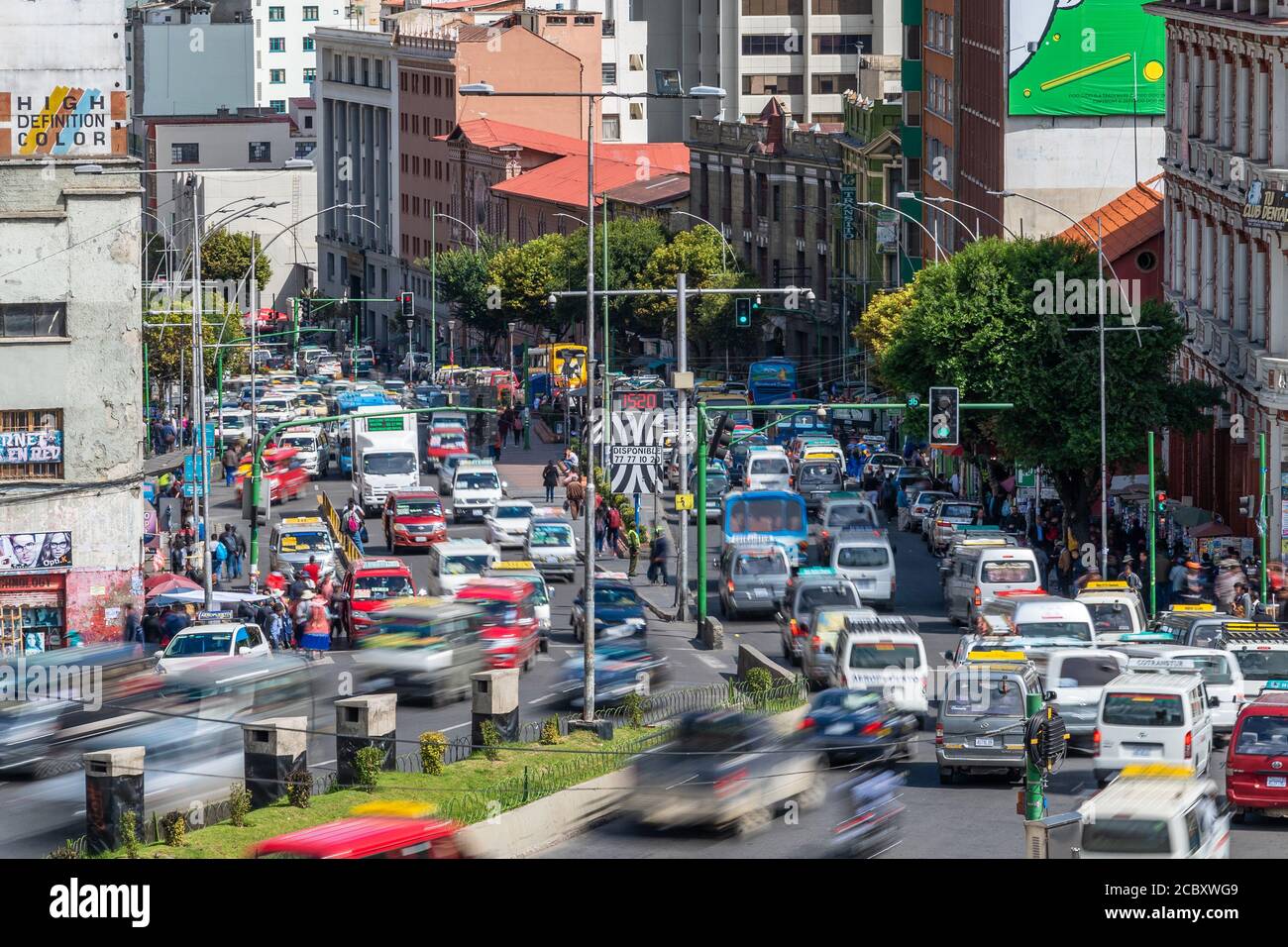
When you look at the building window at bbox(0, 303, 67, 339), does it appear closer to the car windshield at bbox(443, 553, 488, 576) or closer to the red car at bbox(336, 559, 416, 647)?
the red car at bbox(336, 559, 416, 647)

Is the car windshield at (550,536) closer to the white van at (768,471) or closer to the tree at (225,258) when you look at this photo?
the white van at (768,471)

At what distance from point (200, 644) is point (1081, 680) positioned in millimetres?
13755

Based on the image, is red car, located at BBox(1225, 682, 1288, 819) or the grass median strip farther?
red car, located at BBox(1225, 682, 1288, 819)

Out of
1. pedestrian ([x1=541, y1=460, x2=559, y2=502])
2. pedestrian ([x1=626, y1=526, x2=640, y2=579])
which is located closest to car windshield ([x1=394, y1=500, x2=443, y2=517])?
pedestrian ([x1=626, y1=526, x2=640, y2=579])

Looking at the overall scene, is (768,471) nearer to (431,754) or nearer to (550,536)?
(550,536)

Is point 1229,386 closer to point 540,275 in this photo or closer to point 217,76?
point 540,275

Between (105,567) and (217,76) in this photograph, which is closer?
(105,567)

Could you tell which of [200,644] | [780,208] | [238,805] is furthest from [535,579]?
[780,208]

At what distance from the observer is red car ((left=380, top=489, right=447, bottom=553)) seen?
5872 cm

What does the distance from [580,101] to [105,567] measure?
88140 mm

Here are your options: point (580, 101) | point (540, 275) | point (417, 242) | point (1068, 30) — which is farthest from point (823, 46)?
point (1068, 30)

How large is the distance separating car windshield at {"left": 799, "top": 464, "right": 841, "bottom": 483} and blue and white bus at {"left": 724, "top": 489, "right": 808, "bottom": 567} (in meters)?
12.8

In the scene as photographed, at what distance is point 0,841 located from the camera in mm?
26094

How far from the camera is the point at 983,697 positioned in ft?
97.1
